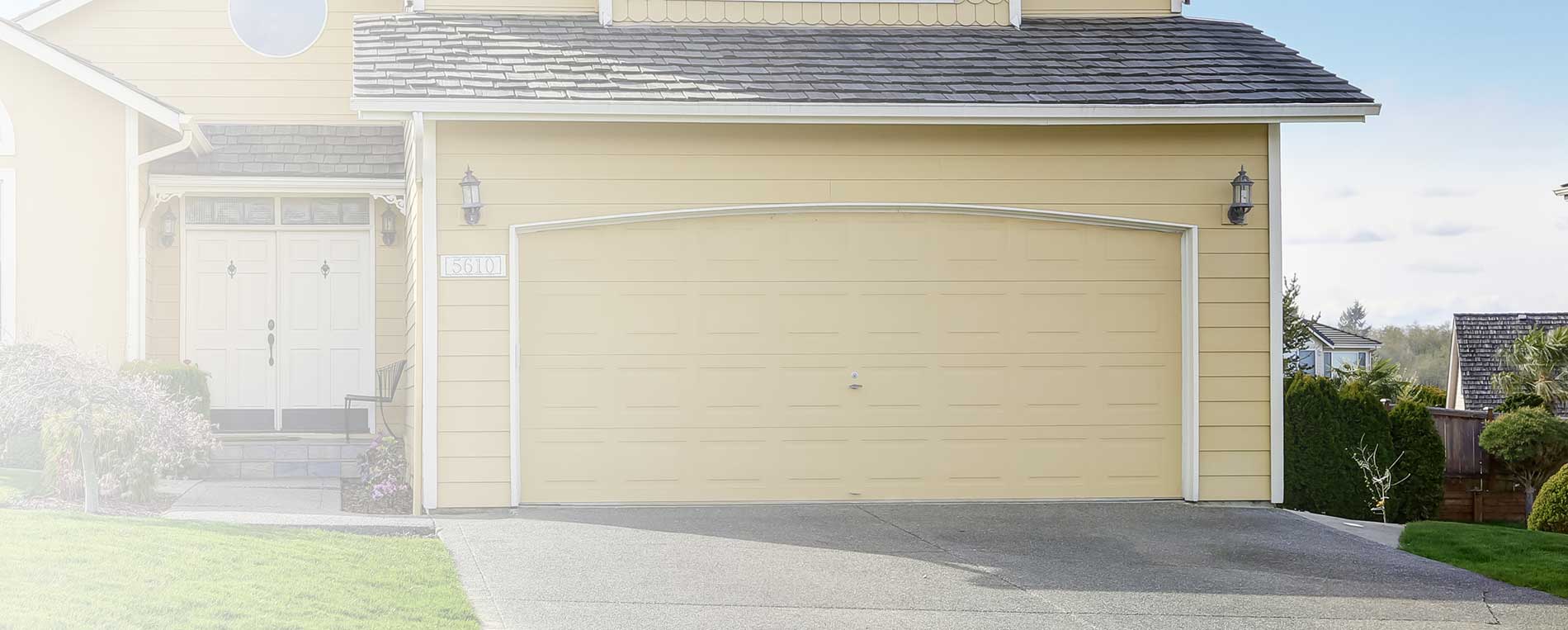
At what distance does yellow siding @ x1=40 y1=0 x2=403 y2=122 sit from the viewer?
12.8m

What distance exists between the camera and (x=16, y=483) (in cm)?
927

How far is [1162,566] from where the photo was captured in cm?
722

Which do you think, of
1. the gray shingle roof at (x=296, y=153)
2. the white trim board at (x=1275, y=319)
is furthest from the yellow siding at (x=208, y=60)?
the white trim board at (x=1275, y=319)

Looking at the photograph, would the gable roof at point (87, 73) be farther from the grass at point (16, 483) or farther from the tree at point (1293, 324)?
the tree at point (1293, 324)

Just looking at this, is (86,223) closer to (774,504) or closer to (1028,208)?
(774,504)

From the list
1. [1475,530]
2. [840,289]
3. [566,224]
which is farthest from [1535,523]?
[566,224]

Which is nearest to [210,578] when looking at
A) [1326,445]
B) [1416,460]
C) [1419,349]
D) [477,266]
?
[477,266]

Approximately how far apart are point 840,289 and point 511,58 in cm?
287

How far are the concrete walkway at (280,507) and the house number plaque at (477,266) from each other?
1.67 metres

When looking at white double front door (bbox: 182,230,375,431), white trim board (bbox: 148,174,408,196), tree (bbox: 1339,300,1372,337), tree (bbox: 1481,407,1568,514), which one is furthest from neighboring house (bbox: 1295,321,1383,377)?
white trim board (bbox: 148,174,408,196)

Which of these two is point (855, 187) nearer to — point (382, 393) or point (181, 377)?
point (382, 393)

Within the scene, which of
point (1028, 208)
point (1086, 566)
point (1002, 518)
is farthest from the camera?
point (1028, 208)

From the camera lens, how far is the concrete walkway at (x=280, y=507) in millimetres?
8141

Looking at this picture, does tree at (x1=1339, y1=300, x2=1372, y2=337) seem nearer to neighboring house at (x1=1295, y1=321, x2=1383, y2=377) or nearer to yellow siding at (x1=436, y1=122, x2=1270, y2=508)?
neighboring house at (x1=1295, y1=321, x2=1383, y2=377)
